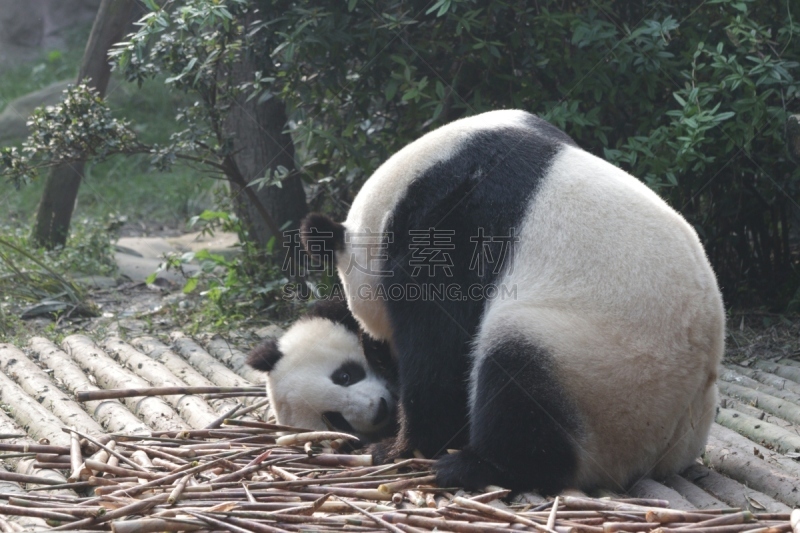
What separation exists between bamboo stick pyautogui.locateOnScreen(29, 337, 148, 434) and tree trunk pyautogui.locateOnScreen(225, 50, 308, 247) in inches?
60.4

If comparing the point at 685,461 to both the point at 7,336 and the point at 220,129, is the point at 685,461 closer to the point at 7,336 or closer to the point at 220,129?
the point at 220,129

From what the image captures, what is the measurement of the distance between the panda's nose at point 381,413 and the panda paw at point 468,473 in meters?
0.60

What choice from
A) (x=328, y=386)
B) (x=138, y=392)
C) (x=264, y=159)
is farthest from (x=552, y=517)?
(x=264, y=159)

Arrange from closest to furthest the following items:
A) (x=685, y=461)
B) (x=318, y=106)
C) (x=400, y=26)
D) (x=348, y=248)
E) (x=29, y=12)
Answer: (x=685, y=461)
(x=348, y=248)
(x=400, y=26)
(x=318, y=106)
(x=29, y=12)

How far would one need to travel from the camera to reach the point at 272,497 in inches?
109

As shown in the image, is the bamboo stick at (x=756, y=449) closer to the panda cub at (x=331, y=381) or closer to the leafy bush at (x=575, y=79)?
the panda cub at (x=331, y=381)

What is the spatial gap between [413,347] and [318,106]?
255 centimetres

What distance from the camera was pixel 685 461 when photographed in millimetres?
3045

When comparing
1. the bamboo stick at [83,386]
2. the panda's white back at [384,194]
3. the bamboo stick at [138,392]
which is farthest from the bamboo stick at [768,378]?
the bamboo stick at [83,386]

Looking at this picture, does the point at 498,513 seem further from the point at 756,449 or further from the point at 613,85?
the point at 613,85

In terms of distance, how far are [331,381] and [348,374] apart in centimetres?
10

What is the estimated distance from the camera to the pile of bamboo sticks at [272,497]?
2471 mm

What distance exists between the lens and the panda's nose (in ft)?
11.4

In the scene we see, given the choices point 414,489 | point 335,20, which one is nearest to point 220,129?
point 335,20
